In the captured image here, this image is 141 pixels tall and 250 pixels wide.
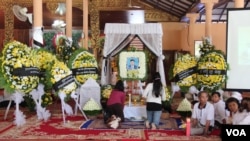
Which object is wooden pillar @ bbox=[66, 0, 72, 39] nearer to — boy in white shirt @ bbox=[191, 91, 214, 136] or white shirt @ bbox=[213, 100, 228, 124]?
white shirt @ bbox=[213, 100, 228, 124]

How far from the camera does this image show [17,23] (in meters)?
19.6

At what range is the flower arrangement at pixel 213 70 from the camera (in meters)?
7.79

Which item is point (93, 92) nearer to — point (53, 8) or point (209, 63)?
point (209, 63)

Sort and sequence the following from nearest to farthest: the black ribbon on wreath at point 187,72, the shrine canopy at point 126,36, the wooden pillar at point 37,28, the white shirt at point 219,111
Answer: the white shirt at point 219,111 → the wooden pillar at point 37,28 → the black ribbon on wreath at point 187,72 → the shrine canopy at point 126,36

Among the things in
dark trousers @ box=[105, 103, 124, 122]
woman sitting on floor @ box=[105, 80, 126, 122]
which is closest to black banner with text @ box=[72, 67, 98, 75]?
woman sitting on floor @ box=[105, 80, 126, 122]

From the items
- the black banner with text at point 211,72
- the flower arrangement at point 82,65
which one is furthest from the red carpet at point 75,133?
the black banner with text at point 211,72

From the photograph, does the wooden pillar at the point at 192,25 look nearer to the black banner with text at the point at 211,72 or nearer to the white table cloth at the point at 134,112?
the black banner with text at the point at 211,72

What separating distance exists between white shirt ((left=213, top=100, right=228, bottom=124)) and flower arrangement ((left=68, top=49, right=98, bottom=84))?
310 cm

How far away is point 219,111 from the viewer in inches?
274

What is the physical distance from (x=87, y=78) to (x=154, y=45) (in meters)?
1.91

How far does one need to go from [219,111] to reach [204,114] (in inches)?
23.9

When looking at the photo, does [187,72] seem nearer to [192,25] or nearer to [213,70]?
[213,70]

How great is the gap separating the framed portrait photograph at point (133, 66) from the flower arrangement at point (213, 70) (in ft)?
5.86

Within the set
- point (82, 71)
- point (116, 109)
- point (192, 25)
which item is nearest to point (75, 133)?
point (116, 109)
